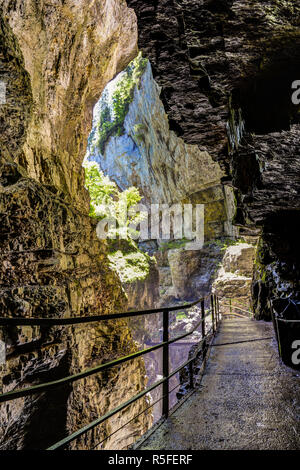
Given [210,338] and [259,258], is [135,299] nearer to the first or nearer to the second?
[259,258]

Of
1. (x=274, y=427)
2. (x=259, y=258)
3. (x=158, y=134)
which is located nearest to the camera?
(x=274, y=427)

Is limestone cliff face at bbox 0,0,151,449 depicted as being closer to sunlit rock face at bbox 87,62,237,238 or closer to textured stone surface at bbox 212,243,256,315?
textured stone surface at bbox 212,243,256,315

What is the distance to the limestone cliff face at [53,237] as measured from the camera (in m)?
4.80

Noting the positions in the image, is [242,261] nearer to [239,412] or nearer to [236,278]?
[236,278]

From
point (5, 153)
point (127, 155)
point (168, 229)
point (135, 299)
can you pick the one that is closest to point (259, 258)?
point (5, 153)

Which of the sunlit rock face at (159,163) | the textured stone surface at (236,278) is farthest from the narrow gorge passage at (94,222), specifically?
the sunlit rock face at (159,163)

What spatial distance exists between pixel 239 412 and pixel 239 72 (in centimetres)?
446

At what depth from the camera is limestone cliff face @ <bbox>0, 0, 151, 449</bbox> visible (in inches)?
189

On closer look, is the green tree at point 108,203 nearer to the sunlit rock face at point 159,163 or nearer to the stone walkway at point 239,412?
the sunlit rock face at point 159,163

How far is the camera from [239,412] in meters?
2.56

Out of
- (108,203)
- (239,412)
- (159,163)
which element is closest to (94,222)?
(108,203)

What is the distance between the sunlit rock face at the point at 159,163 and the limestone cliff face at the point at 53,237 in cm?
1505

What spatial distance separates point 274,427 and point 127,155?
3036cm
